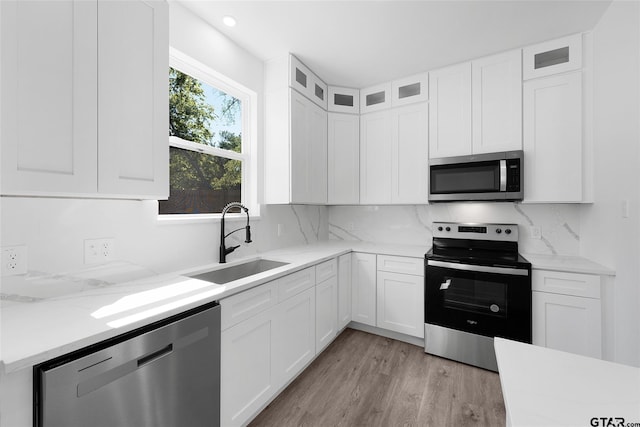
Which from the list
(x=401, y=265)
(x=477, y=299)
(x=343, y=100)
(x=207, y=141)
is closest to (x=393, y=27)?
(x=343, y=100)

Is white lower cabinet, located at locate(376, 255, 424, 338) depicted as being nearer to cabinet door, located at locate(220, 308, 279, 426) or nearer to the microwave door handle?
the microwave door handle

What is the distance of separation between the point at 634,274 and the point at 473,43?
2018 millimetres

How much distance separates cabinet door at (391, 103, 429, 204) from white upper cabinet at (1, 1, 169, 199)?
2218 millimetres

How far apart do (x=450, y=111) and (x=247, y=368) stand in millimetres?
2746

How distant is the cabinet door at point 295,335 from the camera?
1.86m

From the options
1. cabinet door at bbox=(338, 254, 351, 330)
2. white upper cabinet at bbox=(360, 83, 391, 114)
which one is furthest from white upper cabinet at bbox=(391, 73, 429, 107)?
cabinet door at bbox=(338, 254, 351, 330)

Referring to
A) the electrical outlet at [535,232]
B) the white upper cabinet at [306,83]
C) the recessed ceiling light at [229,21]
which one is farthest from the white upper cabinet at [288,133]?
the electrical outlet at [535,232]

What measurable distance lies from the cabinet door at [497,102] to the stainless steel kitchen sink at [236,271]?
2144 millimetres

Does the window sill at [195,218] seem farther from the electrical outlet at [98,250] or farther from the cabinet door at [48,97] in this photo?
the cabinet door at [48,97]

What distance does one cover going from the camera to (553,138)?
7.45ft

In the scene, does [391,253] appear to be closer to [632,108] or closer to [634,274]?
[634,274]

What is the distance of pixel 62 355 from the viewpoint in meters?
0.89

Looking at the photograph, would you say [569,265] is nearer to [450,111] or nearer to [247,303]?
[450,111]

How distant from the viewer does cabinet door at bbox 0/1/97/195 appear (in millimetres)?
941
